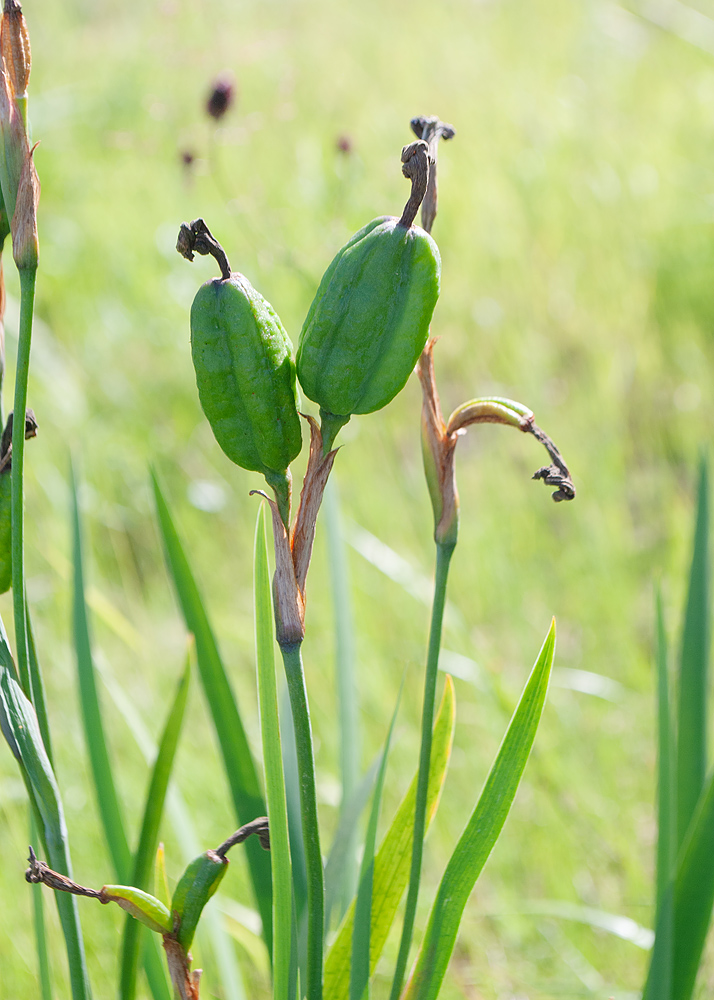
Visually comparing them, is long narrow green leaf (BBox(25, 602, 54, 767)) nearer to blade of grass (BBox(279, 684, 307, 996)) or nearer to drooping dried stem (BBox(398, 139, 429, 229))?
blade of grass (BBox(279, 684, 307, 996))

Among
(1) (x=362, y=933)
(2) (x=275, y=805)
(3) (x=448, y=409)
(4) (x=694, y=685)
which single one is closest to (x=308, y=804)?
(2) (x=275, y=805)

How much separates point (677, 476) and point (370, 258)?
1.47 meters

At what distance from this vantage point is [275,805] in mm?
336

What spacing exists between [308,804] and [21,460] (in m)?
0.17

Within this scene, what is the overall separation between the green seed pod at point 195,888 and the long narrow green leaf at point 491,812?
0.37 feet

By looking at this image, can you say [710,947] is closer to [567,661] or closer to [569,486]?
[567,661]

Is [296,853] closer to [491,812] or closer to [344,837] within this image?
[344,837]

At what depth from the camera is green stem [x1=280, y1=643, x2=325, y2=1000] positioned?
30 cm

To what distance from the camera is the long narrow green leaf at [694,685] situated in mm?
596

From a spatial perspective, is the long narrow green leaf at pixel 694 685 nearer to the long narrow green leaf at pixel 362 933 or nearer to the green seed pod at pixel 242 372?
the long narrow green leaf at pixel 362 933

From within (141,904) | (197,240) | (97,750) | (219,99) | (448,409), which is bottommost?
(141,904)

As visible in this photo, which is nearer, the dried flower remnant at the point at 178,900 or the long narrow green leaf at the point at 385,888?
the dried flower remnant at the point at 178,900

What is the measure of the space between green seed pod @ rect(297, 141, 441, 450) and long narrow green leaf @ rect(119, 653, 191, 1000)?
0.26 meters

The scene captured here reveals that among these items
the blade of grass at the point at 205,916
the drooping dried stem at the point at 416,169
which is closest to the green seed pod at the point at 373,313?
the drooping dried stem at the point at 416,169
